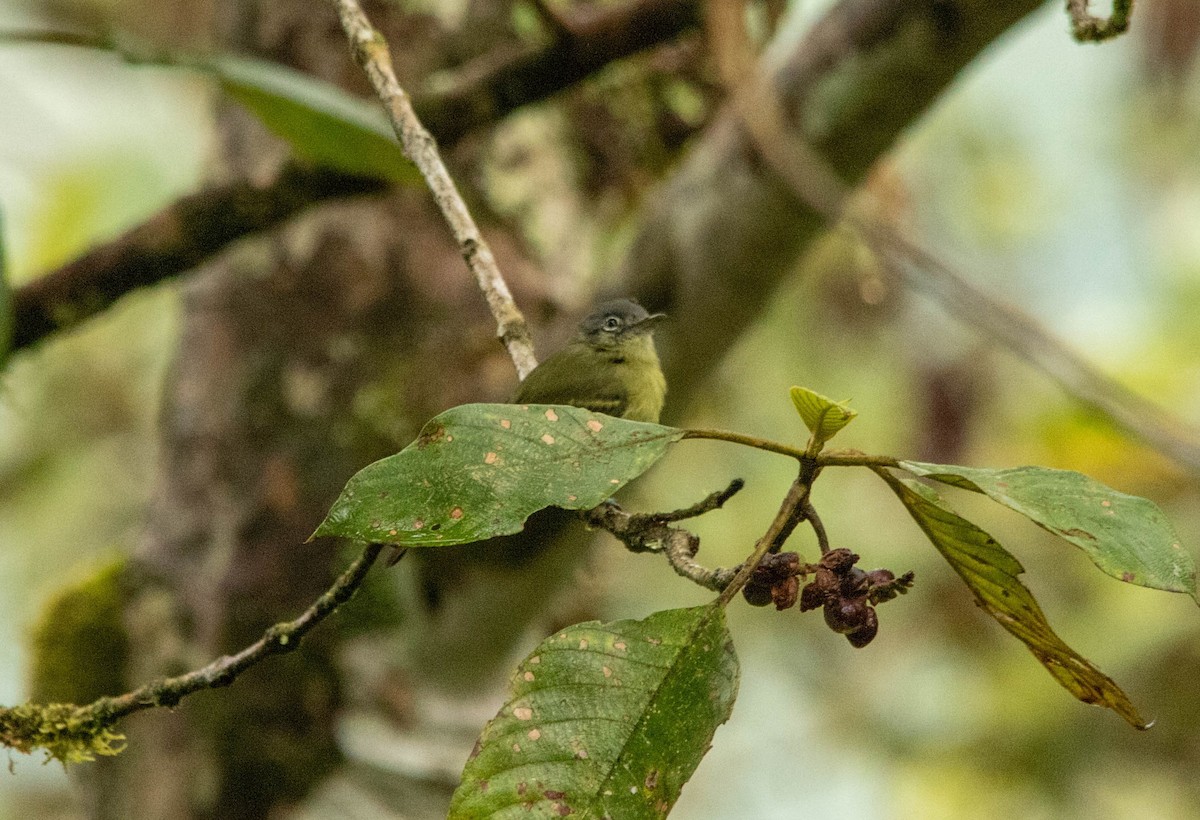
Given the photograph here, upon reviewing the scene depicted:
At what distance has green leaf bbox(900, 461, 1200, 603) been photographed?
110 cm

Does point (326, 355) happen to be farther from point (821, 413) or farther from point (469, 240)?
point (821, 413)

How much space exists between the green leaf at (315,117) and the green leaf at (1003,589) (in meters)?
1.57

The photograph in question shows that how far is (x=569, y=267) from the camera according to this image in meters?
3.91

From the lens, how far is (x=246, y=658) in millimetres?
1407

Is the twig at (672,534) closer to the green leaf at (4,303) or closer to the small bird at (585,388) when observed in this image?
the small bird at (585,388)

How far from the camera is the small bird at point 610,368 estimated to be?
2508mm

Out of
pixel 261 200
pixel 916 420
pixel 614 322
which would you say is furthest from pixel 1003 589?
pixel 916 420

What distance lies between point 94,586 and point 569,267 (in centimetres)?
171

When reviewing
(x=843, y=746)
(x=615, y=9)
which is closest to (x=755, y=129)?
(x=615, y=9)

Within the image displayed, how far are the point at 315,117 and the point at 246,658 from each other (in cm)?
144

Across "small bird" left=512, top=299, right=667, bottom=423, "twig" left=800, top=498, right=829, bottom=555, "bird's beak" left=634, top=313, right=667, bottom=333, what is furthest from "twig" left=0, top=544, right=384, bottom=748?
"bird's beak" left=634, top=313, right=667, bottom=333

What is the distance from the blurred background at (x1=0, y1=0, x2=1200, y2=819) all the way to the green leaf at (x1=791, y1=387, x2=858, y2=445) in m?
3.01

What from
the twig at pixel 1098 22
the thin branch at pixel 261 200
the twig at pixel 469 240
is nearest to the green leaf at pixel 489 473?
the twig at pixel 469 240

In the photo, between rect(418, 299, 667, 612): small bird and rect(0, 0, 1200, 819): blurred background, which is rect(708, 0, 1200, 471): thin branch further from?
rect(0, 0, 1200, 819): blurred background
